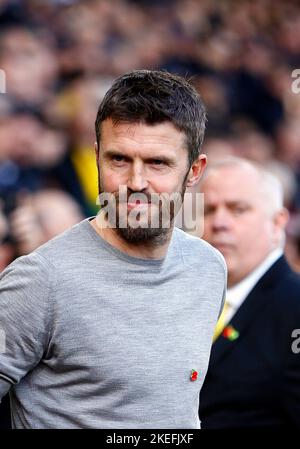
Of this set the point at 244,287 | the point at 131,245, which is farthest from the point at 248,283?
the point at 131,245

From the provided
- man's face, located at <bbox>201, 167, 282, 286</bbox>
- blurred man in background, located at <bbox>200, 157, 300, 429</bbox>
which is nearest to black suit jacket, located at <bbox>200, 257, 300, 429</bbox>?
blurred man in background, located at <bbox>200, 157, 300, 429</bbox>

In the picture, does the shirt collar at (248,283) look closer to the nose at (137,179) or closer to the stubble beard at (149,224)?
the stubble beard at (149,224)

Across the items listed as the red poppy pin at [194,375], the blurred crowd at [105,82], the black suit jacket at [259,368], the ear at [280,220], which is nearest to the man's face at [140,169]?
the red poppy pin at [194,375]

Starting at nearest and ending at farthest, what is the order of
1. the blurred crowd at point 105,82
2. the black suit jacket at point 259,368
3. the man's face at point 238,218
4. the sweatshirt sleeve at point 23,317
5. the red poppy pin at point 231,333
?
the sweatshirt sleeve at point 23,317 < the black suit jacket at point 259,368 < the red poppy pin at point 231,333 < the man's face at point 238,218 < the blurred crowd at point 105,82

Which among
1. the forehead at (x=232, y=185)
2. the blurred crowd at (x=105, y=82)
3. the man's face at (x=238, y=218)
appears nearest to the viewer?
the man's face at (x=238, y=218)

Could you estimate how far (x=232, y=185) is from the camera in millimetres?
3539

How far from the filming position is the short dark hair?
1.88 m

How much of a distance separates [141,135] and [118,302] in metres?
0.37

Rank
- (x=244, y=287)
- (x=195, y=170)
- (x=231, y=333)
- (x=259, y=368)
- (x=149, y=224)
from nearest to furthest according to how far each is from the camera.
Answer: (x=149, y=224) → (x=195, y=170) → (x=259, y=368) → (x=231, y=333) → (x=244, y=287)

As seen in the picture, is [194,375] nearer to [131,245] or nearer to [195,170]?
[131,245]

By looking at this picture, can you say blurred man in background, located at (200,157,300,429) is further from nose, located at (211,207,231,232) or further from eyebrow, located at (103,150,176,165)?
eyebrow, located at (103,150,176,165)

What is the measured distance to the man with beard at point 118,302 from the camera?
1.83 metres

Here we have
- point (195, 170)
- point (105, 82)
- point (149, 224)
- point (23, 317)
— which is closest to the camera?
point (23, 317)

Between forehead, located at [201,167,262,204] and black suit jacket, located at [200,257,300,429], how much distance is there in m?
0.49
